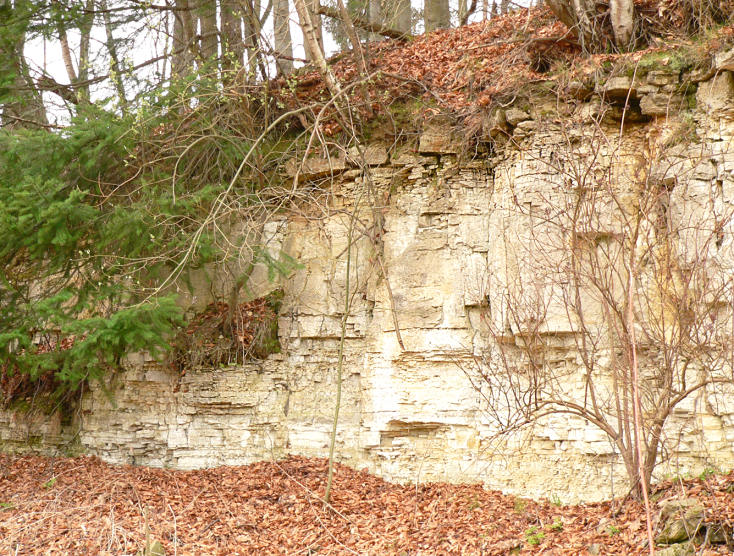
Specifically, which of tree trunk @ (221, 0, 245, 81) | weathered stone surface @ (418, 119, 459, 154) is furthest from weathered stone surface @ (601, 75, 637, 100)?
tree trunk @ (221, 0, 245, 81)

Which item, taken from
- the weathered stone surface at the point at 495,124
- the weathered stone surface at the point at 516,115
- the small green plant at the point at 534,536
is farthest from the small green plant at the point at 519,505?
the weathered stone surface at the point at 516,115

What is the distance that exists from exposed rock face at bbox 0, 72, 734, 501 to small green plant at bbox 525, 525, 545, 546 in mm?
933

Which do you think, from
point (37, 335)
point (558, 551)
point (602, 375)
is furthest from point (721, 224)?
point (37, 335)

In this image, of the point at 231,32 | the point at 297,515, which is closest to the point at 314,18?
the point at 231,32

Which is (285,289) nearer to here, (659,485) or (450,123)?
(450,123)

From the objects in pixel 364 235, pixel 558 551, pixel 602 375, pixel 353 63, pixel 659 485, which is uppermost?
pixel 353 63

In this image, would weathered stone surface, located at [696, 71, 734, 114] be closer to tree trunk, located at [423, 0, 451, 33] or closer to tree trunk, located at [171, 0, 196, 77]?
tree trunk, located at [423, 0, 451, 33]

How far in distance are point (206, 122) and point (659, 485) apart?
6.95 m

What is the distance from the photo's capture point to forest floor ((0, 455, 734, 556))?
639cm

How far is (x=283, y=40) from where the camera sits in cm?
1112

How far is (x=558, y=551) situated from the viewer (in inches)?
240

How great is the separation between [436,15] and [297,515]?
375 inches

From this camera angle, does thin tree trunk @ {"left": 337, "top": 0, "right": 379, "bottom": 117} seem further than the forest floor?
Yes

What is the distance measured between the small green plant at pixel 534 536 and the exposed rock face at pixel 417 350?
3.06 feet
